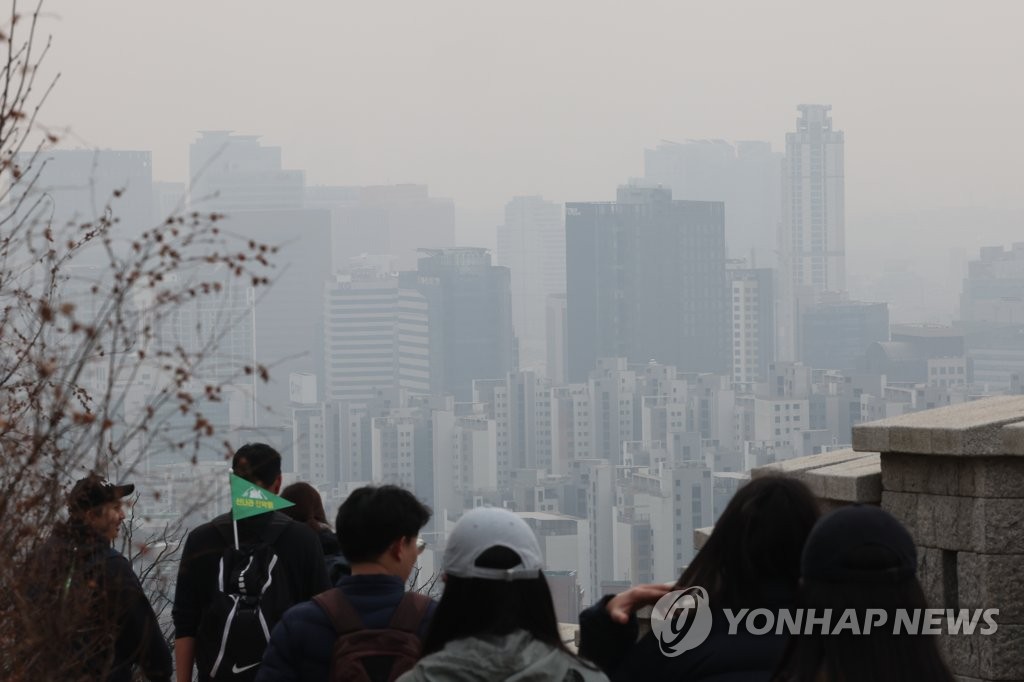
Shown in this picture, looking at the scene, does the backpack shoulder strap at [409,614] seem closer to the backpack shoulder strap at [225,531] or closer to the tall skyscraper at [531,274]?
the backpack shoulder strap at [225,531]

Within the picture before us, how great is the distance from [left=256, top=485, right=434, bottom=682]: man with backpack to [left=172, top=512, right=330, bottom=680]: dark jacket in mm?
646

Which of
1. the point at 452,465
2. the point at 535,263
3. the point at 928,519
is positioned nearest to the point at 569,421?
the point at 452,465

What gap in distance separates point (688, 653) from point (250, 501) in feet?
5.23

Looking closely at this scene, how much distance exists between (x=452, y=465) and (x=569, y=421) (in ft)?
53.9

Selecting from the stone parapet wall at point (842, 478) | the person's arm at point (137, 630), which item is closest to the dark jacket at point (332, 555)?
the person's arm at point (137, 630)

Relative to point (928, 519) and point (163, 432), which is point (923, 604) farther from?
point (928, 519)

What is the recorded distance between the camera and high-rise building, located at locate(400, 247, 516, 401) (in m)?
151

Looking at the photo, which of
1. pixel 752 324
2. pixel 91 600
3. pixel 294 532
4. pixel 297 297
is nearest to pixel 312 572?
pixel 294 532

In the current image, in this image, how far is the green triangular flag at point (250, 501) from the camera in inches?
134

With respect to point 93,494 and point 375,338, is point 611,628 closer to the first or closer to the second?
point 93,494

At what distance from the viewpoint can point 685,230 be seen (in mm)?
156625

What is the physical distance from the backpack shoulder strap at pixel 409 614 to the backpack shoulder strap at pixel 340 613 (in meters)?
0.06

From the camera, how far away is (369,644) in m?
2.65

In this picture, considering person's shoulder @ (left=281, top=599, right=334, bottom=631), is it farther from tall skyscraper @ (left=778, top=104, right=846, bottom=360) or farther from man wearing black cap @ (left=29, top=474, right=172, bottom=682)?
tall skyscraper @ (left=778, top=104, right=846, bottom=360)
